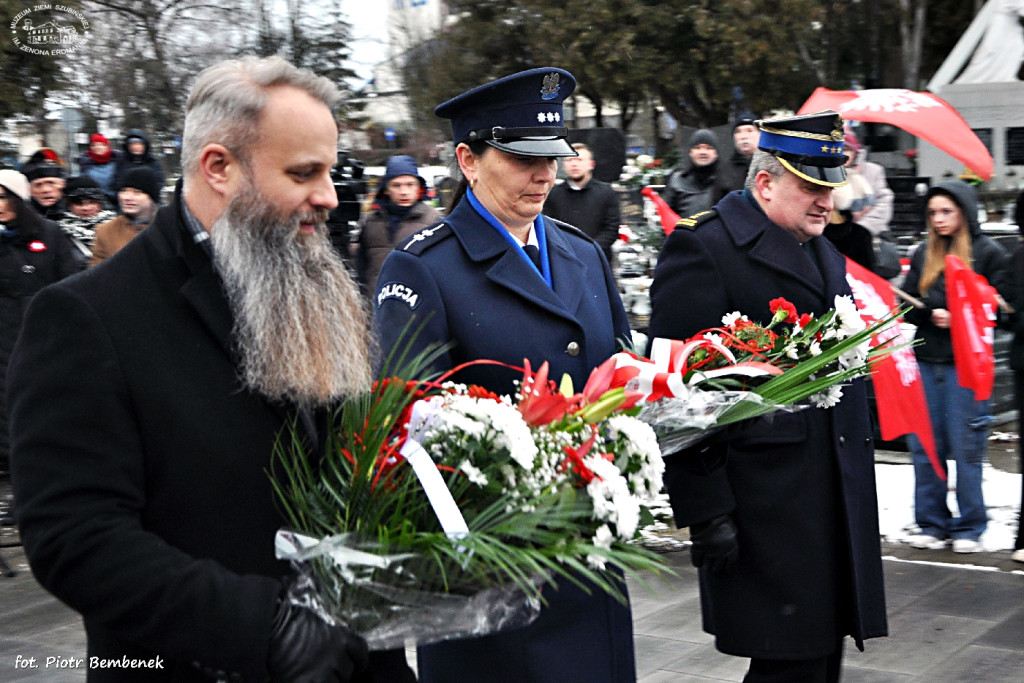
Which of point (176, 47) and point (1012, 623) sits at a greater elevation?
point (176, 47)

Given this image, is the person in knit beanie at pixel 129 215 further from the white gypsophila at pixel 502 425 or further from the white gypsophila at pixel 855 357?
the white gypsophila at pixel 502 425

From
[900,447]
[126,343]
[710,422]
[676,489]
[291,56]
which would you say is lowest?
[900,447]

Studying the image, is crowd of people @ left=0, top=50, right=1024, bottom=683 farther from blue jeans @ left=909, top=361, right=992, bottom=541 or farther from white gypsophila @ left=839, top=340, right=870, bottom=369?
blue jeans @ left=909, top=361, right=992, bottom=541

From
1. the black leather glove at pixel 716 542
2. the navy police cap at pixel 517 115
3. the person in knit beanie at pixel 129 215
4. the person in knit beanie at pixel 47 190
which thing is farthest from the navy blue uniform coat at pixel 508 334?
the person in knit beanie at pixel 47 190

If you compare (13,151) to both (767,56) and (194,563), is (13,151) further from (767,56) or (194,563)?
(194,563)

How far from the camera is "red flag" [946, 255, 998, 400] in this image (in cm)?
630

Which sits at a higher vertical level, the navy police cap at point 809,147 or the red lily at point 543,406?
the navy police cap at point 809,147

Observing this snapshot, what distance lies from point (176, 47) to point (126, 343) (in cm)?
1726

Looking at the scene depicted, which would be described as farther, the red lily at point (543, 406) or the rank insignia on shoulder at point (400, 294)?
the rank insignia on shoulder at point (400, 294)

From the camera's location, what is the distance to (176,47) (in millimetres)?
17953

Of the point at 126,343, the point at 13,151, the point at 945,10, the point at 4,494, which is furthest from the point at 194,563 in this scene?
the point at 945,10

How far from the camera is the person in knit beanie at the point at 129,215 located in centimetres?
781

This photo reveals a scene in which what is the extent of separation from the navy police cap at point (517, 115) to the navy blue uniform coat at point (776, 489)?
2.42 ft

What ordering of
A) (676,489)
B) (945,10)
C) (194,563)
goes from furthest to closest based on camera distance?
(945,10) < (676,489) < (194,563)
